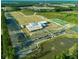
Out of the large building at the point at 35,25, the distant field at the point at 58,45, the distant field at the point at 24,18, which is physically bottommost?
the distant field at the point at 58,45

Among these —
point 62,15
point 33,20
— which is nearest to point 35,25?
point 33,20

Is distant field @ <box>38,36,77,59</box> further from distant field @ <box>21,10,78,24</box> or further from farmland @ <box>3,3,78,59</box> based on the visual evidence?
distant field @ <box>21,10,78,24</box>

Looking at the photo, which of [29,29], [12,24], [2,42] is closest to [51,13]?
[29,29]

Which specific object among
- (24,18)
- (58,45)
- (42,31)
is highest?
(24,18)

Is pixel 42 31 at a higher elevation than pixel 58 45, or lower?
higher

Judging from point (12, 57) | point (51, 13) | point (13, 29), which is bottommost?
point (12, 57)

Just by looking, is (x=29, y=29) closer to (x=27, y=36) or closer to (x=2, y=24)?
(x=27, y=36)

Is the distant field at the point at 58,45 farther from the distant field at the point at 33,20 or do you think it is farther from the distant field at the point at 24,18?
the distant field at the point at 24,18

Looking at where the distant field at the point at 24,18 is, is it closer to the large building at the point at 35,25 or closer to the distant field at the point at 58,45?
the large building at the point at 35,25

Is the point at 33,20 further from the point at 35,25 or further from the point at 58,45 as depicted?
the point at 58,45

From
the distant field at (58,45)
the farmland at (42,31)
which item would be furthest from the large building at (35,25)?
the distant field at (58,45)

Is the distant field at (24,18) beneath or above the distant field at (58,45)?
above
